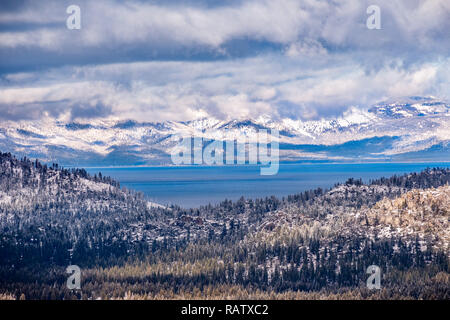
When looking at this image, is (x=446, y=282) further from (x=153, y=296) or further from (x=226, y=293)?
(x=153, y=296)
